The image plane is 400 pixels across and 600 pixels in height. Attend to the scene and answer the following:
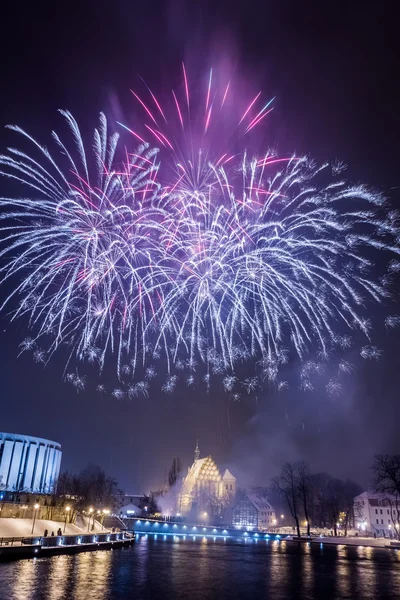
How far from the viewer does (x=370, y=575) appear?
3422 cm

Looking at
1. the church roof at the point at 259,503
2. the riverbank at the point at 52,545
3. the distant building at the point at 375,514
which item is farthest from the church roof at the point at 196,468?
the riverbank at the point at 52,545

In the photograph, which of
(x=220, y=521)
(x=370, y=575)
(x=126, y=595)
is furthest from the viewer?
(x=220, y=521)

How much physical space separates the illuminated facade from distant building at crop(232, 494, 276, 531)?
15.8ft

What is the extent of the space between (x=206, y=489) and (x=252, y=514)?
49.6 feet

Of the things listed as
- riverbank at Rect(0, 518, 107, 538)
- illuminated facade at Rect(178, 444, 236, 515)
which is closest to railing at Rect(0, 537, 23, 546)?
riverbank at Rect(0, 518, 107, 538)

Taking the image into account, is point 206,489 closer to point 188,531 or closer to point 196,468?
point 196,468

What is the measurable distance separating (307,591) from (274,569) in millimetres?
11667

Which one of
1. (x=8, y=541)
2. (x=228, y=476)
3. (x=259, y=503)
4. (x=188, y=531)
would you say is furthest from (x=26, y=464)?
(x=8, y=541)

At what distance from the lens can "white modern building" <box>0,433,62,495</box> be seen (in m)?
97.6

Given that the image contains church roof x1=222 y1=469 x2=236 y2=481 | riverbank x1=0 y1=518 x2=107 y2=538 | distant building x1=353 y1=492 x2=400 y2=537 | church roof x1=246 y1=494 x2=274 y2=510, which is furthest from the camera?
church roof x1=222 y1=469 x2=236 y2=481

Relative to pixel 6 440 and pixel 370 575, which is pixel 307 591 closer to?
pixel 370 575

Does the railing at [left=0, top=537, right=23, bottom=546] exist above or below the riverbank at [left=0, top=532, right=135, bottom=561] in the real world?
above

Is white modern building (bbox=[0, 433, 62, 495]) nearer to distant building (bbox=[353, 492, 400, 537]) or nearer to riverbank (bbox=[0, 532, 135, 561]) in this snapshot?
riverbank (bbox=[0, 532, 135, 561])

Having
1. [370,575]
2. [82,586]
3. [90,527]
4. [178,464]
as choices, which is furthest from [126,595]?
[178,464]
